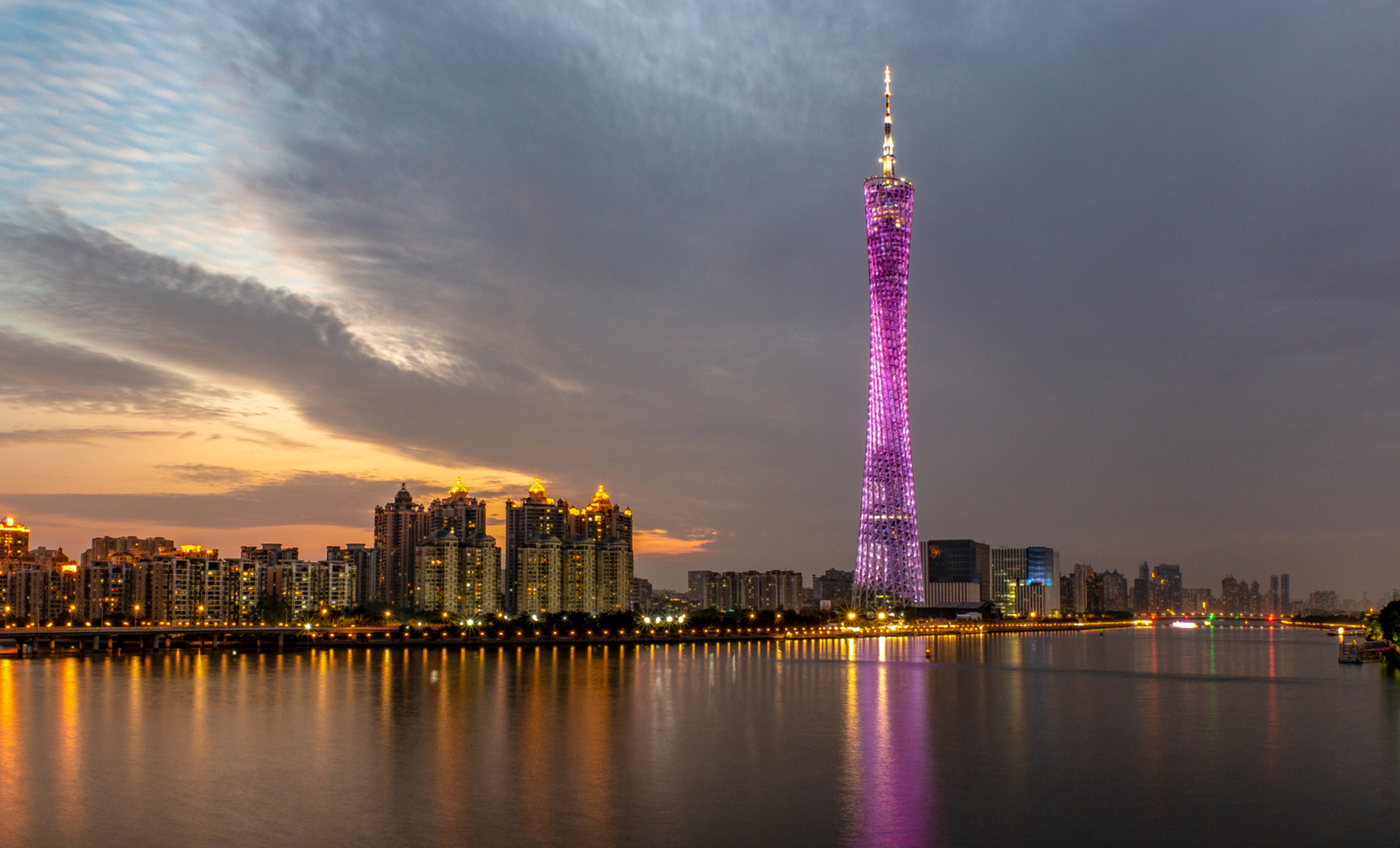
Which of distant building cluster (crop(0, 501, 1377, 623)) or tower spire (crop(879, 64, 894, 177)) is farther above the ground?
tower spire (crop(879, 64, 894, 177))

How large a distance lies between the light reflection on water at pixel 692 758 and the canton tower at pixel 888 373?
36.7m

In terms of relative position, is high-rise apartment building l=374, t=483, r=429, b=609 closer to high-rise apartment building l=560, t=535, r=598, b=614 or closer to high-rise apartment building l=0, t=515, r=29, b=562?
high-rise apartment building l=560, t=535, r=598, b=614

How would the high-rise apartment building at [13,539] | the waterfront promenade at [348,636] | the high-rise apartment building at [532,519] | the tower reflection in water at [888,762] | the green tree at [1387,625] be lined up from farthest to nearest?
the high-rise apartment building at [13,539] → the high-rise apartment building at [532,519] → the waterfront promenade at [348,636] → the green tree at [1387,625] → the tower reflection in water at [888,762]

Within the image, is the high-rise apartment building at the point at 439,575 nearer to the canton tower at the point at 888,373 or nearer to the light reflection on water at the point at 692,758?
the canton tower at the point at 888,373

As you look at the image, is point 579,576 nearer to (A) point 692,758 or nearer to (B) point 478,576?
(B) point 478,576

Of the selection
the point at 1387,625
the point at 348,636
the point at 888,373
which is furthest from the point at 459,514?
the point at 1387,625

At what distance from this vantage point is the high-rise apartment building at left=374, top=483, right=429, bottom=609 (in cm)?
16612

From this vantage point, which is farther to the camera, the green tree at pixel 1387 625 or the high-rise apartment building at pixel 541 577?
the high-rise apartment building at pixel 541 577

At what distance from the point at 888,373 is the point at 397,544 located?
321ft

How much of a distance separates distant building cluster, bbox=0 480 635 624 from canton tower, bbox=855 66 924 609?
47900 mm

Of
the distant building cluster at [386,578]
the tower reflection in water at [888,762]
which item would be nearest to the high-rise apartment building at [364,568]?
the distant building cluster at [386,578]

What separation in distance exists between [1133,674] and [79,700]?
51.1m

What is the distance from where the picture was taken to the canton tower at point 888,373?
303ft

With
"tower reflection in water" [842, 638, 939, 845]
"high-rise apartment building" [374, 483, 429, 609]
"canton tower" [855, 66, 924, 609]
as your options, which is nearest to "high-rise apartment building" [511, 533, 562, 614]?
"high-rise apartment building" [374, 483, 429, 609]
